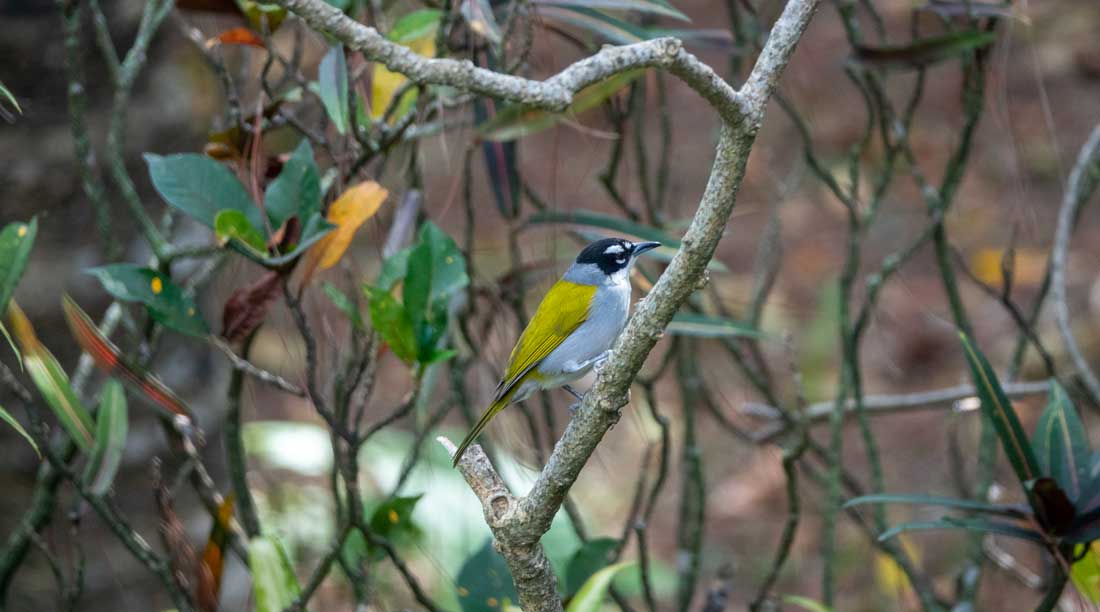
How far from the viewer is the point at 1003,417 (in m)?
2.20

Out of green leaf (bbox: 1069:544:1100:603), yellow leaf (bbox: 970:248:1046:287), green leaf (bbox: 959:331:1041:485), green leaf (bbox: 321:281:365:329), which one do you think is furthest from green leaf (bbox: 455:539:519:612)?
Answer: yellow leaf (bbox: 970:248:1046:287)

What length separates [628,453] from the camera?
21.4 feet

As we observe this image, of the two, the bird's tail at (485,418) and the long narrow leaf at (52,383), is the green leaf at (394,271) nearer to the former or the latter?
the bird's tail at (485,418)

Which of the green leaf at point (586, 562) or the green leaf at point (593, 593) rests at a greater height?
the green leaf at point (586, 562)

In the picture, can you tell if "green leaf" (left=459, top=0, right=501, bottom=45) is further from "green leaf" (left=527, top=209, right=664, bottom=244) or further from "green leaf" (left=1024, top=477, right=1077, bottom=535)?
"green leaf" (left=1024, top=477, right=1077, bottom=535)

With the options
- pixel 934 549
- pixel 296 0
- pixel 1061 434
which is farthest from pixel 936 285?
pixel 296 0

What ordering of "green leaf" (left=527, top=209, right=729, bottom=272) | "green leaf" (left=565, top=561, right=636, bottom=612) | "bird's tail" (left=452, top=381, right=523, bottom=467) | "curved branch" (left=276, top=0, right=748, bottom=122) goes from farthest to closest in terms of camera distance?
"green leaf" (left=527, top=209, right=729, bottom=272), "green leaf" (left=565, top=561, right=636, bottom=612), "bird's tail" (left=452, top=381, right=523, bottom=467), "curved branch" (left=276, top=0, right=748, bottom=122)

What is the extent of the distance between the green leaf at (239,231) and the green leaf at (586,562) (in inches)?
40.1

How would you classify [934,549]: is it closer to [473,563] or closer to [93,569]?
[473,563]

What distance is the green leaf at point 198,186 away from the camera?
226cm

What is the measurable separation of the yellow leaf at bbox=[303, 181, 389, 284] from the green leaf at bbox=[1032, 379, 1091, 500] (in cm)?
149

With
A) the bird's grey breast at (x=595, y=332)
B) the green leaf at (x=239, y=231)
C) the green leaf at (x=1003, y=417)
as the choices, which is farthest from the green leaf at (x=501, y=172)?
the green leaf at (x=1003, y=417)

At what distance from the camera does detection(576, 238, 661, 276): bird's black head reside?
8.94 ft

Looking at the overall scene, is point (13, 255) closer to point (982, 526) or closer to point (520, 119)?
point (520, 119)
